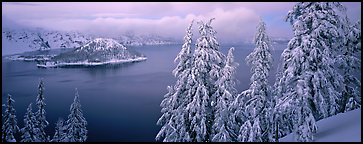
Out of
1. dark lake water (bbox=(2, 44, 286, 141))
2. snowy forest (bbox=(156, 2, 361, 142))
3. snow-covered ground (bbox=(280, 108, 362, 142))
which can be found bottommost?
dark lake water (bbox=(2, 44, 286, 141))

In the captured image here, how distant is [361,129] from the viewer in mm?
12977

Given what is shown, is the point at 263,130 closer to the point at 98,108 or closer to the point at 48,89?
the point at 98,108

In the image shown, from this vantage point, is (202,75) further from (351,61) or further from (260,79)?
(351,61)

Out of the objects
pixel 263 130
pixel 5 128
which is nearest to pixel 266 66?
pixel 263 130

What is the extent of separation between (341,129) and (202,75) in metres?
7.56

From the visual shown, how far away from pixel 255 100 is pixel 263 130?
265 centimetres

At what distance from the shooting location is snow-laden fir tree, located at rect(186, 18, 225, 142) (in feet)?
54.4

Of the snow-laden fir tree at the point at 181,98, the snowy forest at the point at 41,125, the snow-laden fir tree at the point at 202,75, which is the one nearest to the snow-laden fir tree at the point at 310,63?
the snow-laden fir tree at the point at 202,75

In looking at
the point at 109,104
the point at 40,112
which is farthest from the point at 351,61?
the point at 109,104

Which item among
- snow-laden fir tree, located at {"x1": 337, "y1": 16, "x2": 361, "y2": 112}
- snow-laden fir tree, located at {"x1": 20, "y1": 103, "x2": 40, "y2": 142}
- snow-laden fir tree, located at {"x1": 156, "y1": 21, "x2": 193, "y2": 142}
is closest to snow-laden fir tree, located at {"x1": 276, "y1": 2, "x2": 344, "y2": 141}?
snow-laden fir tree, located at {"x1": 156, "y1": 21, "x2": 193, "y2": 142}

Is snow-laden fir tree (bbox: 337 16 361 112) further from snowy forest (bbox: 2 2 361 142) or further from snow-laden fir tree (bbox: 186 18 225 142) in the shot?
snow-laden fir tree (bbox: 186 18 225 142)

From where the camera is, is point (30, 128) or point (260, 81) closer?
point (260, 81)

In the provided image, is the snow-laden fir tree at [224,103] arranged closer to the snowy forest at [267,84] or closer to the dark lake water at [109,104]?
the snowy forest at [267,84]

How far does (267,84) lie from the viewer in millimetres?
18125
